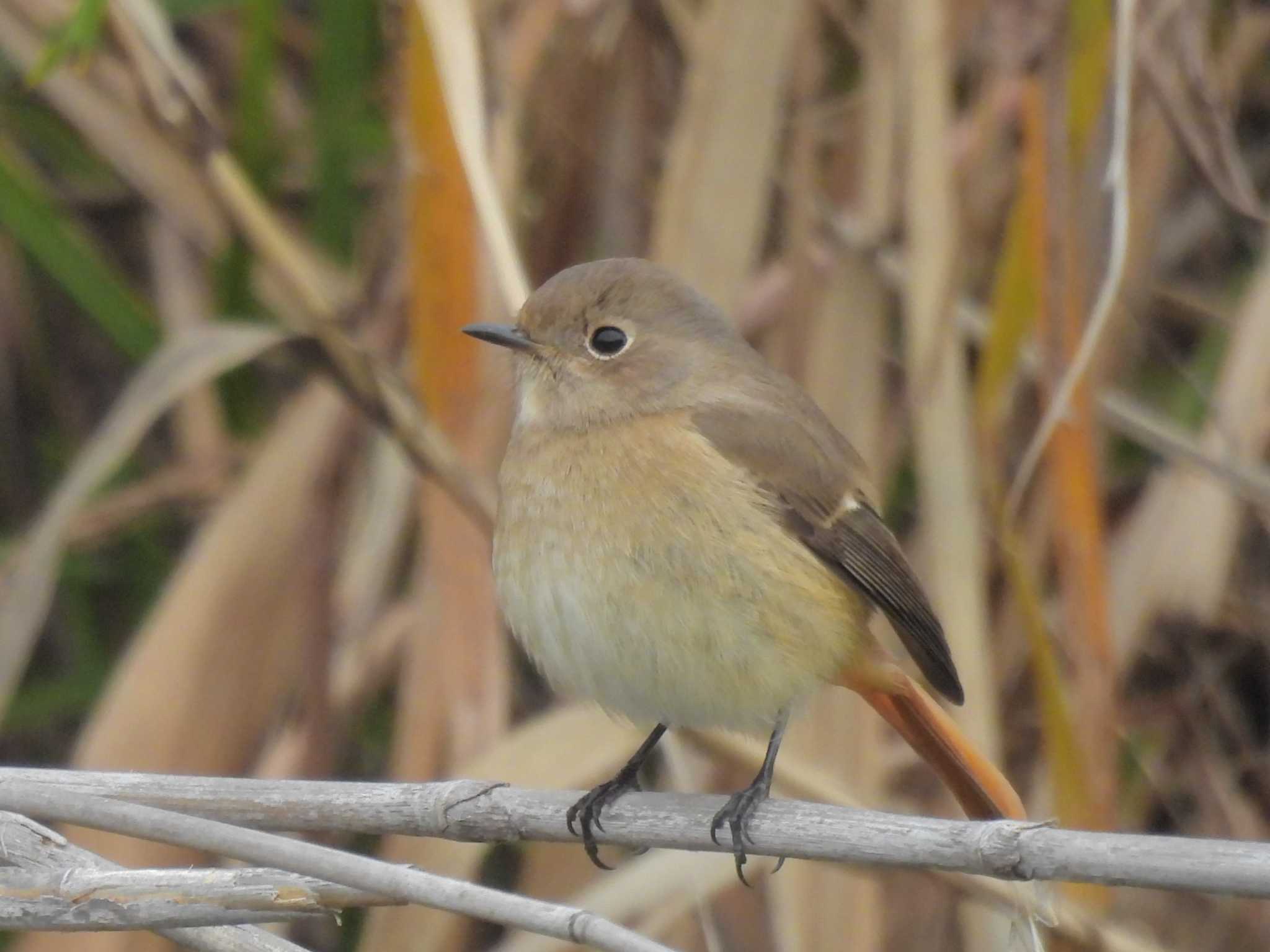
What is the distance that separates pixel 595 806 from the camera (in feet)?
7.40

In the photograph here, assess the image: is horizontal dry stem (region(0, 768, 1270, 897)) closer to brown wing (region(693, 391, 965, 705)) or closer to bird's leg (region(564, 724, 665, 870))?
bird's leg (region(564, 724, 665, 870))

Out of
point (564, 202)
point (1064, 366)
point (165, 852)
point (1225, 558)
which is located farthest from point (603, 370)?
point (1225, 558)

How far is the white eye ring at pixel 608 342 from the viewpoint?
2.70 metres

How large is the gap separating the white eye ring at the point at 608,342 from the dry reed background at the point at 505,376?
22cm

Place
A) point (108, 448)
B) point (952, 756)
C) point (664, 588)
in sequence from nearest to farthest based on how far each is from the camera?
point (664, 588) → point (952, 756) → point (108, 448)

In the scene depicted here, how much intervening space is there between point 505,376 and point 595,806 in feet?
3.25

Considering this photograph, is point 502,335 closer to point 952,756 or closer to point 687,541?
point 687,541

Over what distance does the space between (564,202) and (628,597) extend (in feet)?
4.70

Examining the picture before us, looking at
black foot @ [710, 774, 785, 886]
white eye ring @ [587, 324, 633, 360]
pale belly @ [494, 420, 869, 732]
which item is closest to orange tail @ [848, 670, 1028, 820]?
pale belly @ [494, 420, 869, 732]

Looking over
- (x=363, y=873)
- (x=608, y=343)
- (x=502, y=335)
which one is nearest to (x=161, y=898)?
(x=363, y=873)

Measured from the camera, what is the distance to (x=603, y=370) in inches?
106

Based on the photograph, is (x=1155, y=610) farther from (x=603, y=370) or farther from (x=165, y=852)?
(x=165, y=852)

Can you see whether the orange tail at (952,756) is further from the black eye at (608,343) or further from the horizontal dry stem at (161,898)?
the horizontal dry stem at (161,898)

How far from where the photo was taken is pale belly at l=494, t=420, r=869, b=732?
2.35 m
